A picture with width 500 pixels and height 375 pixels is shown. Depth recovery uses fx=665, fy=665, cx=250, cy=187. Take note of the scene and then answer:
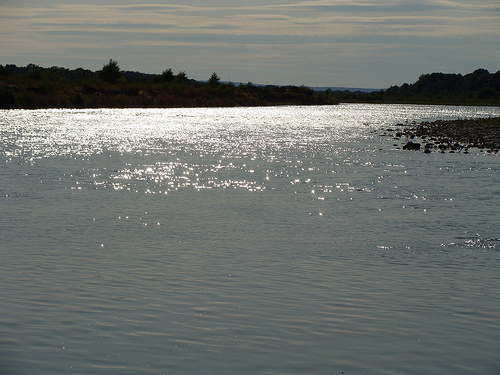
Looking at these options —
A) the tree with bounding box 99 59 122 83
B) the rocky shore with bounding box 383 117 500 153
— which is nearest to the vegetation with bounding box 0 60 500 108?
the tree with bounding box 99 59 122 83

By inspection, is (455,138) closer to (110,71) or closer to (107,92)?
(107,92)

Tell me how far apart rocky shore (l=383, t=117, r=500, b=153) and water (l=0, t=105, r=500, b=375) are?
63.5ft

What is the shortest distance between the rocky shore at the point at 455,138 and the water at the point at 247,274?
19.4m

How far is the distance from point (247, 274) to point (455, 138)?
2075 inches

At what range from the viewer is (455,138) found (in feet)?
207

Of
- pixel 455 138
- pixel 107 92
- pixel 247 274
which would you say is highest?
pixel 107 92

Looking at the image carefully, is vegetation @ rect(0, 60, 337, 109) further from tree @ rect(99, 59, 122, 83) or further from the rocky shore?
the rocky shore

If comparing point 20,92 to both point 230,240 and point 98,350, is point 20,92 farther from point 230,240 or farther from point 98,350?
point 98,350

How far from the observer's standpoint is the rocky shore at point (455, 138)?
176 feet

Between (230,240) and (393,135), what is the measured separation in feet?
189

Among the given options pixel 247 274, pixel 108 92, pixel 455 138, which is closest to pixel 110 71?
pixel 108 92

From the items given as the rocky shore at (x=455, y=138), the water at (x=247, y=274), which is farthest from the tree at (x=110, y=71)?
the water at (x=247, y=274)

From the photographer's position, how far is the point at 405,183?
110 feet

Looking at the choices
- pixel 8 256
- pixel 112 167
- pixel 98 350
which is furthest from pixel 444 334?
pixel 112 167
